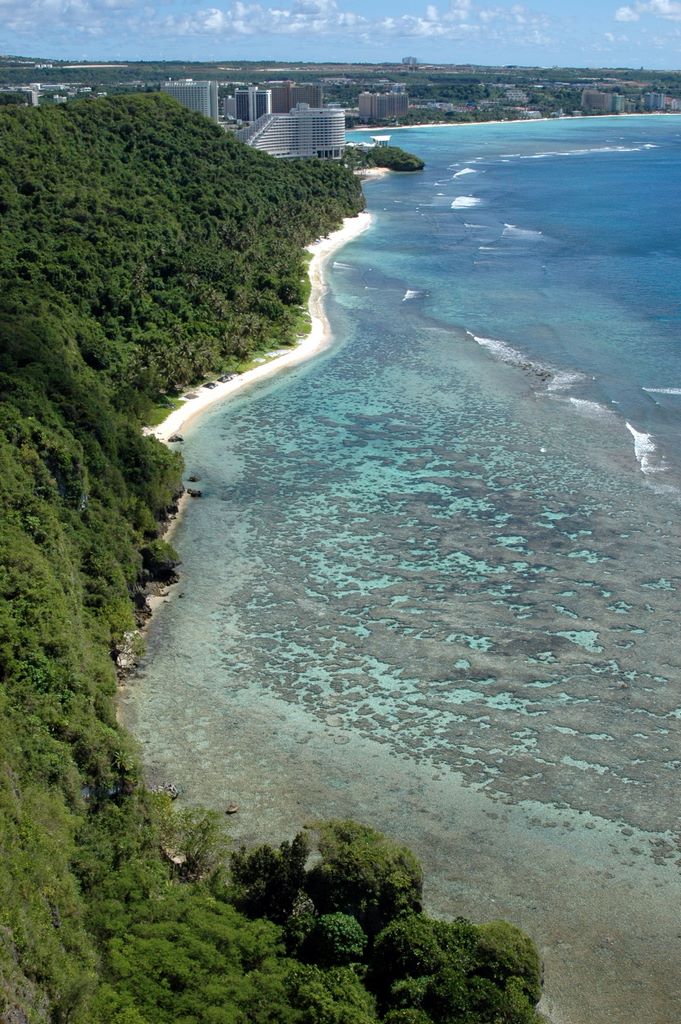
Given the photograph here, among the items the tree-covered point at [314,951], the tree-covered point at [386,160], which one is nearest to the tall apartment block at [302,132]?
the tree-covered point at [386,160]

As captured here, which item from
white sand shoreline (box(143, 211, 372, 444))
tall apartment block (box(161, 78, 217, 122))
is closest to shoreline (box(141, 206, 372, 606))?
white sand shoreline (box(143, 211, 372, 444))

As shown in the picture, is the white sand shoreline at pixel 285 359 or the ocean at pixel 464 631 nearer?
the ocean at pixel 464 631

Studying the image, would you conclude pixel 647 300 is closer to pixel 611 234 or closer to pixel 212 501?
pixel 611 234

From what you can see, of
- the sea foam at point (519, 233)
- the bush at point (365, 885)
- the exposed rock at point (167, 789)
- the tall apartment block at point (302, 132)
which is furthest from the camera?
the tall apartment block at point (302, 132)

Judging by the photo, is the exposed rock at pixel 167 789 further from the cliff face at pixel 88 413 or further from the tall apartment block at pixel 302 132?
the tall apartment block at pixel 302 132

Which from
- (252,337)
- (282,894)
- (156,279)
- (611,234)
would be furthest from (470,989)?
(611,234)
